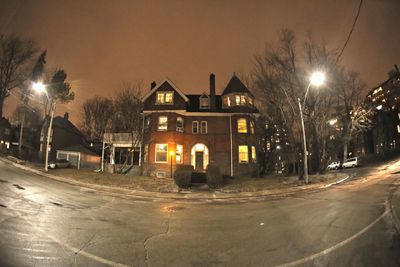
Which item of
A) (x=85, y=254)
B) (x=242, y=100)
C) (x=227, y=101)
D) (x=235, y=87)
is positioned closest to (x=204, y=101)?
(x=227, y=101)

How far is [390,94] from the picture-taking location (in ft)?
181

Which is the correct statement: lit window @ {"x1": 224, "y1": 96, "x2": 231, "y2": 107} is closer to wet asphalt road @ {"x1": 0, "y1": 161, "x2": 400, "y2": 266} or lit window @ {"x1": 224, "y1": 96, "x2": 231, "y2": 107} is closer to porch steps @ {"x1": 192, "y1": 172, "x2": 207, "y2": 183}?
porch steps @ {"x1": 192, "y1": 172, "x2": 207, "y2": 183}

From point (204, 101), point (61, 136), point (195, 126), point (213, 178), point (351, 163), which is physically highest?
point (204, 101)

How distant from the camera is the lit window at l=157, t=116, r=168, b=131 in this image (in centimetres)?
2854

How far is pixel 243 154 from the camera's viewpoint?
29.8 metres

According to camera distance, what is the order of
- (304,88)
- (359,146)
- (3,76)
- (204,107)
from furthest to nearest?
(359,146), (3,76), (204,107), (304,88)

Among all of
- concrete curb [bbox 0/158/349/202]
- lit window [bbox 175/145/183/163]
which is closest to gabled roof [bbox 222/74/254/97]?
lit window [bbox 175/145/183/163]

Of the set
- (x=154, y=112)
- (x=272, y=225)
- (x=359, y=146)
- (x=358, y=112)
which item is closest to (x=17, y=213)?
(x=272, y=225)

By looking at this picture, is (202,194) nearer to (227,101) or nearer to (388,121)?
(227,101)

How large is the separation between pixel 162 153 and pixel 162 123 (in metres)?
3.62

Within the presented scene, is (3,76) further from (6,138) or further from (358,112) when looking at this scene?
(358,112)

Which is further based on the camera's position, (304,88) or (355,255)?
(304,88)

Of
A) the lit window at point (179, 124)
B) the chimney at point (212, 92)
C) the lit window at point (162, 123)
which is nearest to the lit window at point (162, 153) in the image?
the lit window at point (162, 123)

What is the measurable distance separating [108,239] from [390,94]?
68.2 metres
